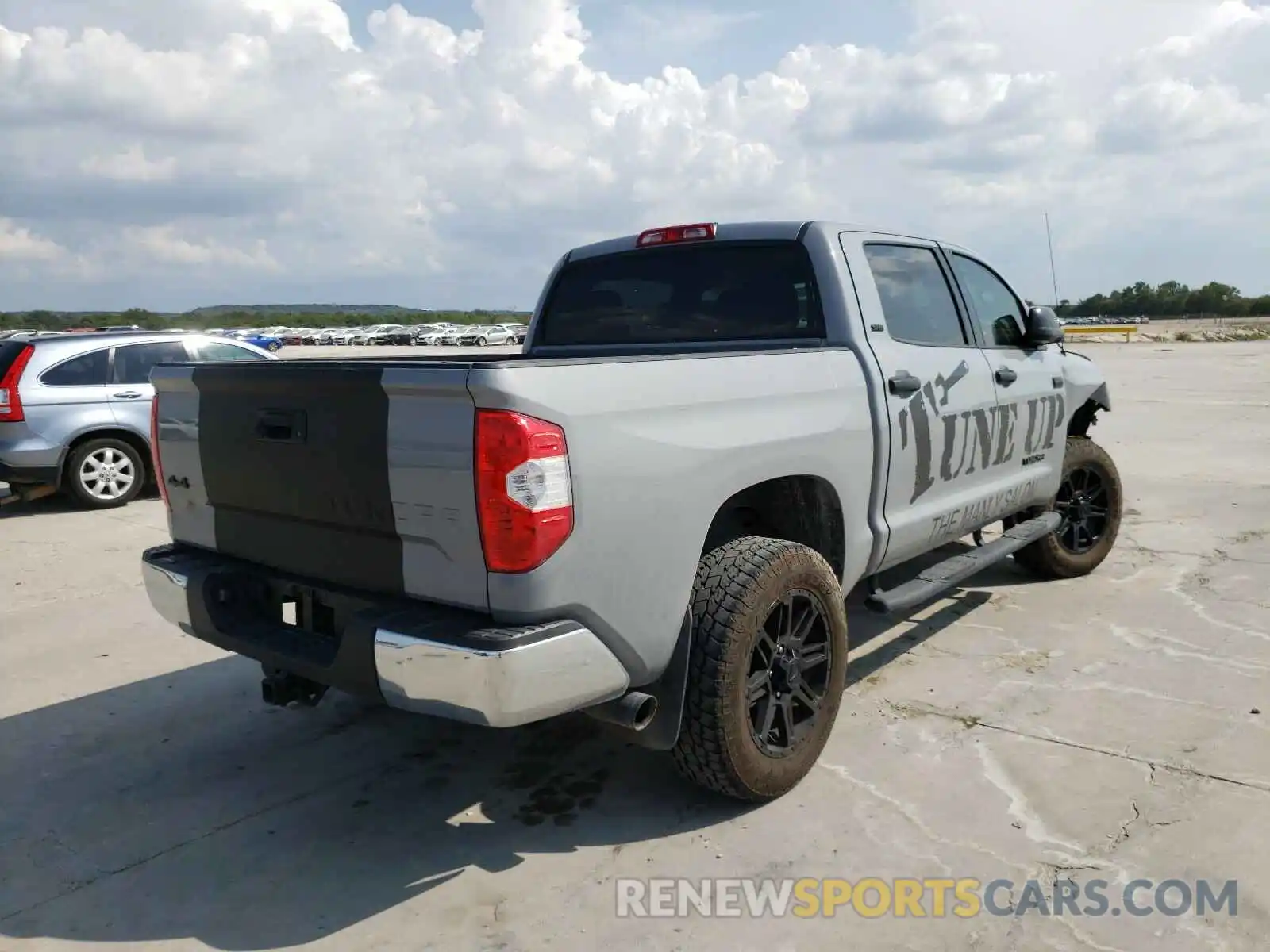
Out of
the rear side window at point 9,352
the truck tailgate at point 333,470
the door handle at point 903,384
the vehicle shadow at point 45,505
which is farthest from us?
the vehicle shadow at point 45,505

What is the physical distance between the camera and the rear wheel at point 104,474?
29.5ft

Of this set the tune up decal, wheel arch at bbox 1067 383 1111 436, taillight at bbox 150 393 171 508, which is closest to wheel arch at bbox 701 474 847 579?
the tune up decal

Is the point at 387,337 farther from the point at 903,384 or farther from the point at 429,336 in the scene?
the point at 903,384

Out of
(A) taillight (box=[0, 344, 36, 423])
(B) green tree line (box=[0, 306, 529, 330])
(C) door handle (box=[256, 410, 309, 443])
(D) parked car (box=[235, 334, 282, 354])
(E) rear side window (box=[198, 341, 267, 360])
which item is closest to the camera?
(C) door handle (box=[256, 410, 309, 443])

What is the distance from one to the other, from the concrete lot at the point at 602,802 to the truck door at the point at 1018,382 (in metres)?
0.78

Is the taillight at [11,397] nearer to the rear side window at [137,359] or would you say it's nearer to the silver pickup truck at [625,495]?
the rear side window at [137,359]

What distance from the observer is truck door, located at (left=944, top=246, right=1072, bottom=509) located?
16.3 ft

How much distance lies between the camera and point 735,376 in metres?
3.20

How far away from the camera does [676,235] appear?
435 cm

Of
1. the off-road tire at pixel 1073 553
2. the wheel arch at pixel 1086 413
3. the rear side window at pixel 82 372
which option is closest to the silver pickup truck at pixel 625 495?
the off-road tire at pixel 1073 553

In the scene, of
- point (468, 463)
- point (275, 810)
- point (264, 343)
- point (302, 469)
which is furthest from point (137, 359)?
point (264, 343)

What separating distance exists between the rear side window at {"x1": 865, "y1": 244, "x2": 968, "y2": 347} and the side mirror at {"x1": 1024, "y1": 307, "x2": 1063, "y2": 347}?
0.62m

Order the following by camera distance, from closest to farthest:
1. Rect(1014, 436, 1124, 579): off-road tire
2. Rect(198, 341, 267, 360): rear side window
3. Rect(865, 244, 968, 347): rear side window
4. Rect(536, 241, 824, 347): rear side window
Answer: Rect(536, 241, 824, 347): rear side window, Rect(865, 244, 968, 347): rear side window, Rect(1014, 436, 1124, 579): off-road tire, Rect(198, 341, 267, 360): rear side window

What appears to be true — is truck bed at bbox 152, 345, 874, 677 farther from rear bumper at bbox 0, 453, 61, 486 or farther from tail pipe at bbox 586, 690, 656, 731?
rear bumper at bbox 0, 453, 61, 486
